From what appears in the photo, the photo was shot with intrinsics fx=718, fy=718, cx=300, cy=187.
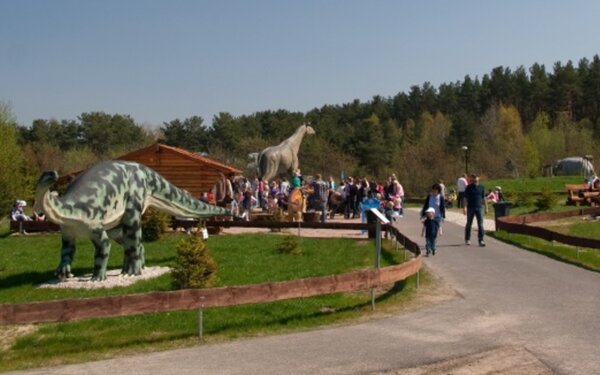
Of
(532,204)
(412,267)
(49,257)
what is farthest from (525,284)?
(532,204)

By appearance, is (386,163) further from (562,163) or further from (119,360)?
(119,360)

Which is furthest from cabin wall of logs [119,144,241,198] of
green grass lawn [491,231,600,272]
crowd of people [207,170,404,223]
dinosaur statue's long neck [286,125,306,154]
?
green grass lawn [491,231,600,272]

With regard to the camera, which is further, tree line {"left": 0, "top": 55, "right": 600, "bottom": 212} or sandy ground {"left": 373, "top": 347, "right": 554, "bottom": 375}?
tree line {"left": 0, "top": 55, "right": 600, "bottom": 212}

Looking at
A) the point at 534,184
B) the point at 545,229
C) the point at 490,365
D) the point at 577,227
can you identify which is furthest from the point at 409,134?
the point at 490,365

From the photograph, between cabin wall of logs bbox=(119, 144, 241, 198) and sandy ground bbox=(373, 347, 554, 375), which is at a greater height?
cabin wall of logs bbox=(119, 144, 241, 198)

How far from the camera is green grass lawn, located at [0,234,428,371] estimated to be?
9078mm

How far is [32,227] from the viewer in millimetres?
23422

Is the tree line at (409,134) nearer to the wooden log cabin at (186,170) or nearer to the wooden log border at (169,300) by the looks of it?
the wooden log cabin at (186,170)

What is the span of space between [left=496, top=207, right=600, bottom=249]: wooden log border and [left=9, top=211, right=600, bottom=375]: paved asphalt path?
146 inches

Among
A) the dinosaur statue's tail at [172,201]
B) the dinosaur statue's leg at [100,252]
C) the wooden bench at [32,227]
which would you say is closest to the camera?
the dinosaur statue's leg at [100,252]

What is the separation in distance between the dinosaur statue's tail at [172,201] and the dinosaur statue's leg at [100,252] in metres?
1.78

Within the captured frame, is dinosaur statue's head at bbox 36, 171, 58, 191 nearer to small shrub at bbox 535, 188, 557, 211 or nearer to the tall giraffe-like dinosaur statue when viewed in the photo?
the tall giraffe-like dinosaur statue

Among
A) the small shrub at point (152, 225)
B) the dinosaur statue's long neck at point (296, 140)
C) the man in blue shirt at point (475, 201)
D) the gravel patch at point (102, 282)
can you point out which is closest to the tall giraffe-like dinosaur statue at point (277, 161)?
the dinosaur statue's long neck at point (296, 140)

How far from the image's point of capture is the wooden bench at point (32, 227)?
76.6 feet
